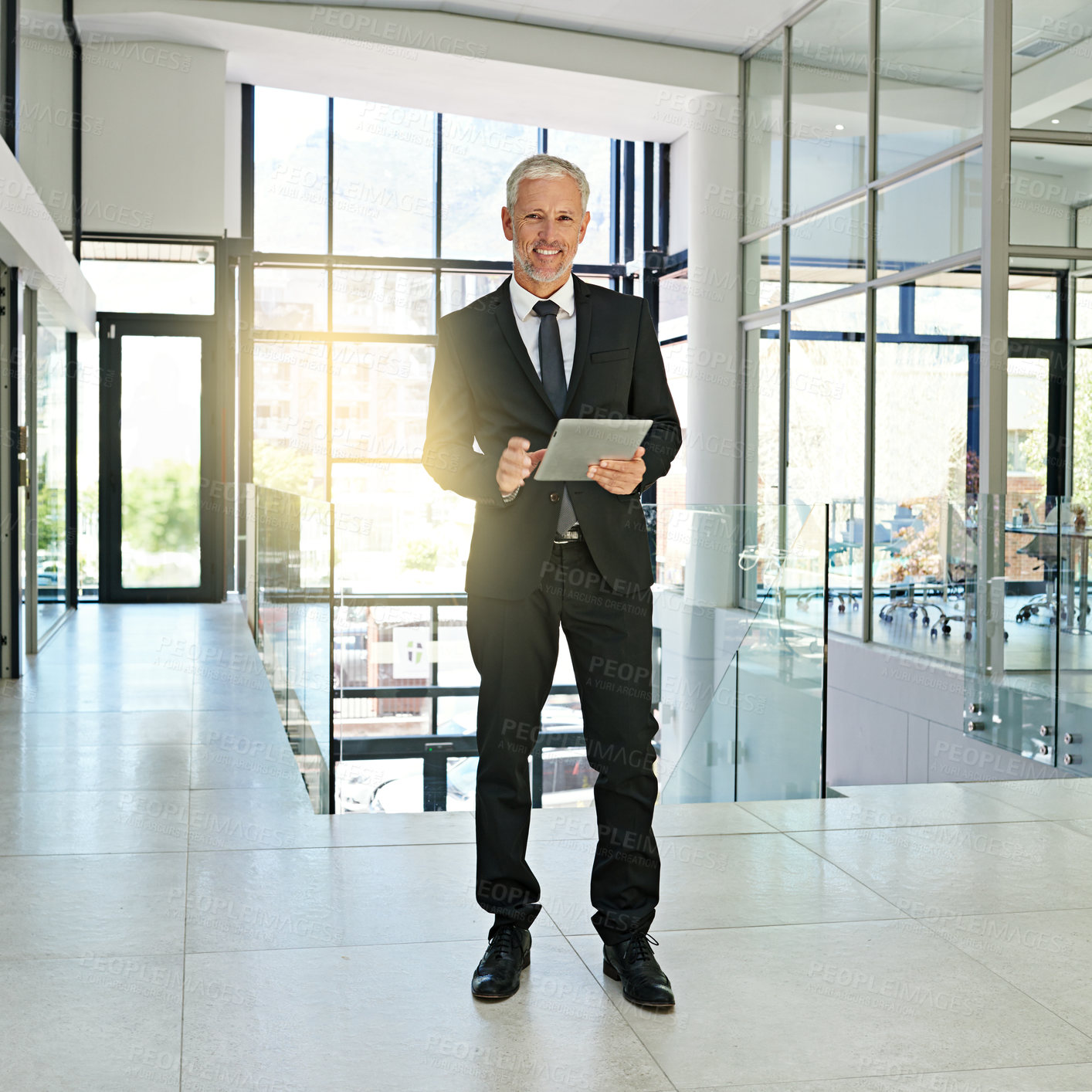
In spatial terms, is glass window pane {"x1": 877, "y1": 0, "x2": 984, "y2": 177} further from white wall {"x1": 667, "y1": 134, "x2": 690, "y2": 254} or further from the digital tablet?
the digital tablet

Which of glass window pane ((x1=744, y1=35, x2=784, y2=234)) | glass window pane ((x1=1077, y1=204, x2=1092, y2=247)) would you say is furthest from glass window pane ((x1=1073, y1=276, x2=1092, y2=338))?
glass window pane ((x1=744, y1=35, x2=784, y2=234))

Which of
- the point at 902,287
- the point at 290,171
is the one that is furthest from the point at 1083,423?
the point at 290,171

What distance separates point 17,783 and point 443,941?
2044mm

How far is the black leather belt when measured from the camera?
2.32m

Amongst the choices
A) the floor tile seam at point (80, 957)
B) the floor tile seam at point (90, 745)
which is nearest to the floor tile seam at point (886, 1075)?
the floor tile seam at point (80, 957)

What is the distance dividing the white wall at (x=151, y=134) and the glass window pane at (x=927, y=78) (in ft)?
16.8

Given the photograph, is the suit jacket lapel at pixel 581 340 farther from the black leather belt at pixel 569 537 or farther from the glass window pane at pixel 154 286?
the glass window pane at pixel 154 286

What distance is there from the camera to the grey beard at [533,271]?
230 centimetres

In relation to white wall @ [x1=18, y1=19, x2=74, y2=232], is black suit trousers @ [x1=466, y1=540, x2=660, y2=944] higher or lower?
lower

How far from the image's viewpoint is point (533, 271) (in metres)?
2.30

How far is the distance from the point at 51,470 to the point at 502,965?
6839 millimetres

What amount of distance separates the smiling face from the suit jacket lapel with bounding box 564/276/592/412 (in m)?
0.06

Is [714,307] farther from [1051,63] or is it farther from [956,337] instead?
[1051,63]

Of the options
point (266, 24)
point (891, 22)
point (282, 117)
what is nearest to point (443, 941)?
point (891, 22)
